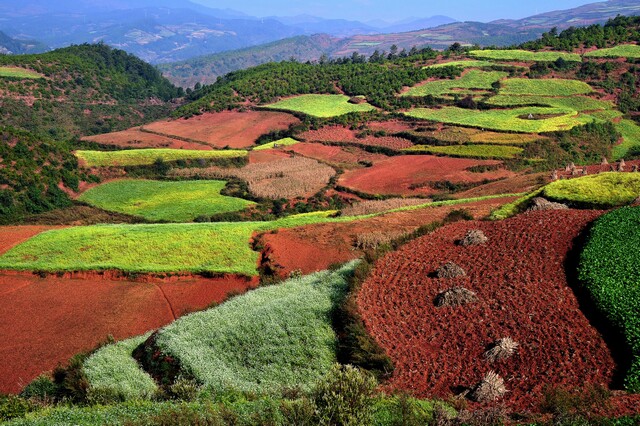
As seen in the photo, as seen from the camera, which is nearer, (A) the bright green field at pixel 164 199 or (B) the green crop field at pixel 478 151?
(A) the bright green field at pixel 164 199

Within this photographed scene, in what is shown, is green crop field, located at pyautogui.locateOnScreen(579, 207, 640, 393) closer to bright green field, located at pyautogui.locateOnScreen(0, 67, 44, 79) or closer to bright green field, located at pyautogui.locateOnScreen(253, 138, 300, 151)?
bright green field, located at pyautogui.locateOnScreen(253, 138, 300, 151)

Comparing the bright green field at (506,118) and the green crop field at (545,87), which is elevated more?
the green crop field at (545,87)

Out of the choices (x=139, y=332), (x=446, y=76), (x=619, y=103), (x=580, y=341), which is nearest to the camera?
(x=580, y=341)

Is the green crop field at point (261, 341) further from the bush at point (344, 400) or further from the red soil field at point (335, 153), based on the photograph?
the red soil field at point (335, 153)

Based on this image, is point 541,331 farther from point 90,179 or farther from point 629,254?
point 90,179

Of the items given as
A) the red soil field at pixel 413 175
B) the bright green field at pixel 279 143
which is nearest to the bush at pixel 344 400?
the red soil field at pixel 413 175

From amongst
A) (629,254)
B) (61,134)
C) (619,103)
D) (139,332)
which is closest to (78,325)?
(139,332)

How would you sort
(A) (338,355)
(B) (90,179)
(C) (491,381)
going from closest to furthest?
(C) (491,381) → (A) (338,355) → (B) (90,179)
